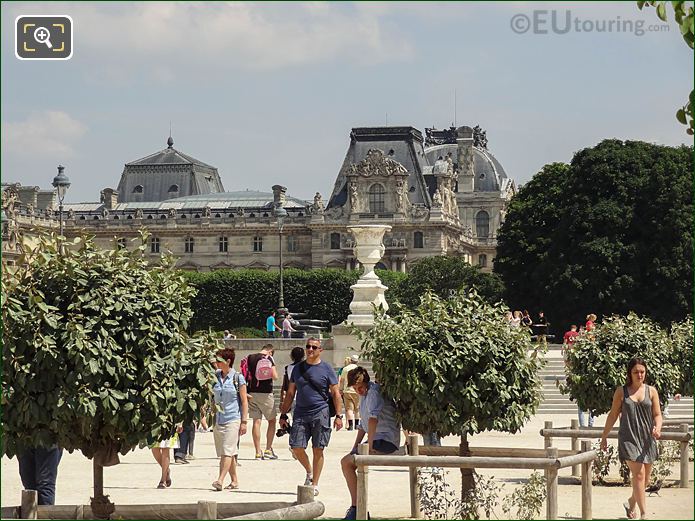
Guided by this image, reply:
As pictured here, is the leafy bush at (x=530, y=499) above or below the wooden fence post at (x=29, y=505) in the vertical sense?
below

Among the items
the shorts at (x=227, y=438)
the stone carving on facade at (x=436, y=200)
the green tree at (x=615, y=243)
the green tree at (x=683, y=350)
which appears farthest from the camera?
the stone carving on facade at (x=436, y=200)

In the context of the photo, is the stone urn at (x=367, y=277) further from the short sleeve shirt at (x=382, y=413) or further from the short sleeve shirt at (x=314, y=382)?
the short sleeve shirt at (x=382, y=413)

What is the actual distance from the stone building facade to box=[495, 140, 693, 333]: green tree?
47194 mm

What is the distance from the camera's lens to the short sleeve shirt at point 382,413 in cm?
1317

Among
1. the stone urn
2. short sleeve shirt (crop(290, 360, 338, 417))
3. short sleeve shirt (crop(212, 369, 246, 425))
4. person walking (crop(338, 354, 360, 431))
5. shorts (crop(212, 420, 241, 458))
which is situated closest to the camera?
short sleeve shirt (crop(290, 360, 338, 417))

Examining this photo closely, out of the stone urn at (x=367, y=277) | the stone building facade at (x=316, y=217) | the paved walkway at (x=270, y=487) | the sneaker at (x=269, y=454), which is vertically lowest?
the paved walkway at (x=270, y=487)

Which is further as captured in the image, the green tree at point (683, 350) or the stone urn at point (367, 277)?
the stone urn at point (367, 277)

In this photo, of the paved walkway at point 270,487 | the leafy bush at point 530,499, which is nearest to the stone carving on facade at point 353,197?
the paved walkway at point 270,487

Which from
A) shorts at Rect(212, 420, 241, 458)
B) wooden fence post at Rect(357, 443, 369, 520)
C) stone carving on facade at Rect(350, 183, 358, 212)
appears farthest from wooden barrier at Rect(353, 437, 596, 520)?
stone carving on facade at Rect(350, 183, 358, 212)

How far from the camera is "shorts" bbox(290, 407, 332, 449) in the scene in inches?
549

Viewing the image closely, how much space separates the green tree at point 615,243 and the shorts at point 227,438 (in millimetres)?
40287

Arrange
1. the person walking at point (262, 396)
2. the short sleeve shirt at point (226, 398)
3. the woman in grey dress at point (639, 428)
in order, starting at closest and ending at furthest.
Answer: the woman in grey dress at point (639, 428), the short sleeve shirt at point (226, 398), the person walking at point (262, 396)

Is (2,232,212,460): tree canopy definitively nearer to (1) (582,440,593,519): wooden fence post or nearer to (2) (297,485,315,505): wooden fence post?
(2) (297,485,315,505): wooden fence post

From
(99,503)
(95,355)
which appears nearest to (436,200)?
(99,503)
